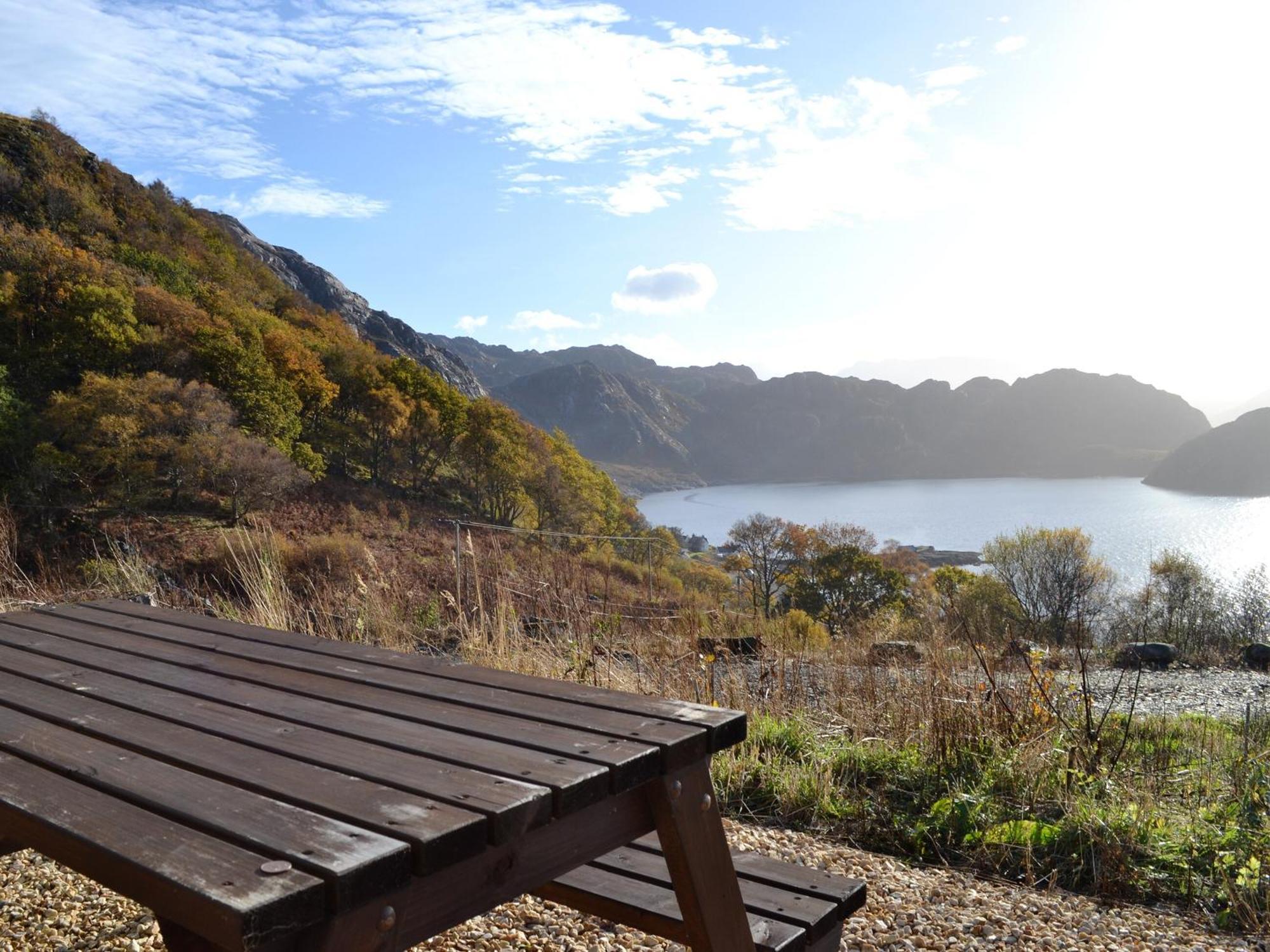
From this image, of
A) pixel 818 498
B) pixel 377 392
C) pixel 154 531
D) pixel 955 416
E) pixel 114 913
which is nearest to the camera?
pixel 114 913

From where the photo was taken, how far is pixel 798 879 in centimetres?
175

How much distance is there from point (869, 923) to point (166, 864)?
1.86m

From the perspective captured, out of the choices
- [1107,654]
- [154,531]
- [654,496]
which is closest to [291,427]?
[154,531]

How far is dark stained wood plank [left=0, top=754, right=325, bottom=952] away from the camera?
773mm

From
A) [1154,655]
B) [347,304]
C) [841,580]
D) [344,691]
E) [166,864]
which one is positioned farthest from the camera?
[347,304]

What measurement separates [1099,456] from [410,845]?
119906mm

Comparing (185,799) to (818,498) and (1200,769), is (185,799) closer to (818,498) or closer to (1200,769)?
(1200,769)

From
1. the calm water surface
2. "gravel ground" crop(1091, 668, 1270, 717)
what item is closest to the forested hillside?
"gravel ground" crop(1091, 668, 1270, 717)

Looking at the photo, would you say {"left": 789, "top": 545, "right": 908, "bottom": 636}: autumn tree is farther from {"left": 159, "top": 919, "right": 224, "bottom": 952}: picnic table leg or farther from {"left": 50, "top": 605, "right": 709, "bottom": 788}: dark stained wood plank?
{"left": 159, "top": 919, "right": 224, "bottom": 952}: picnic table leg

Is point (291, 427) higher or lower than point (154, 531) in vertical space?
higher

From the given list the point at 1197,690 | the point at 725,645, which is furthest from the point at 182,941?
the point at 1197,690

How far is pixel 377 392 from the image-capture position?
30469mm

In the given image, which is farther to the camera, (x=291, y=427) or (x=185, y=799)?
(x=291, y=427)

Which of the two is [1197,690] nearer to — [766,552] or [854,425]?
[766,552]
